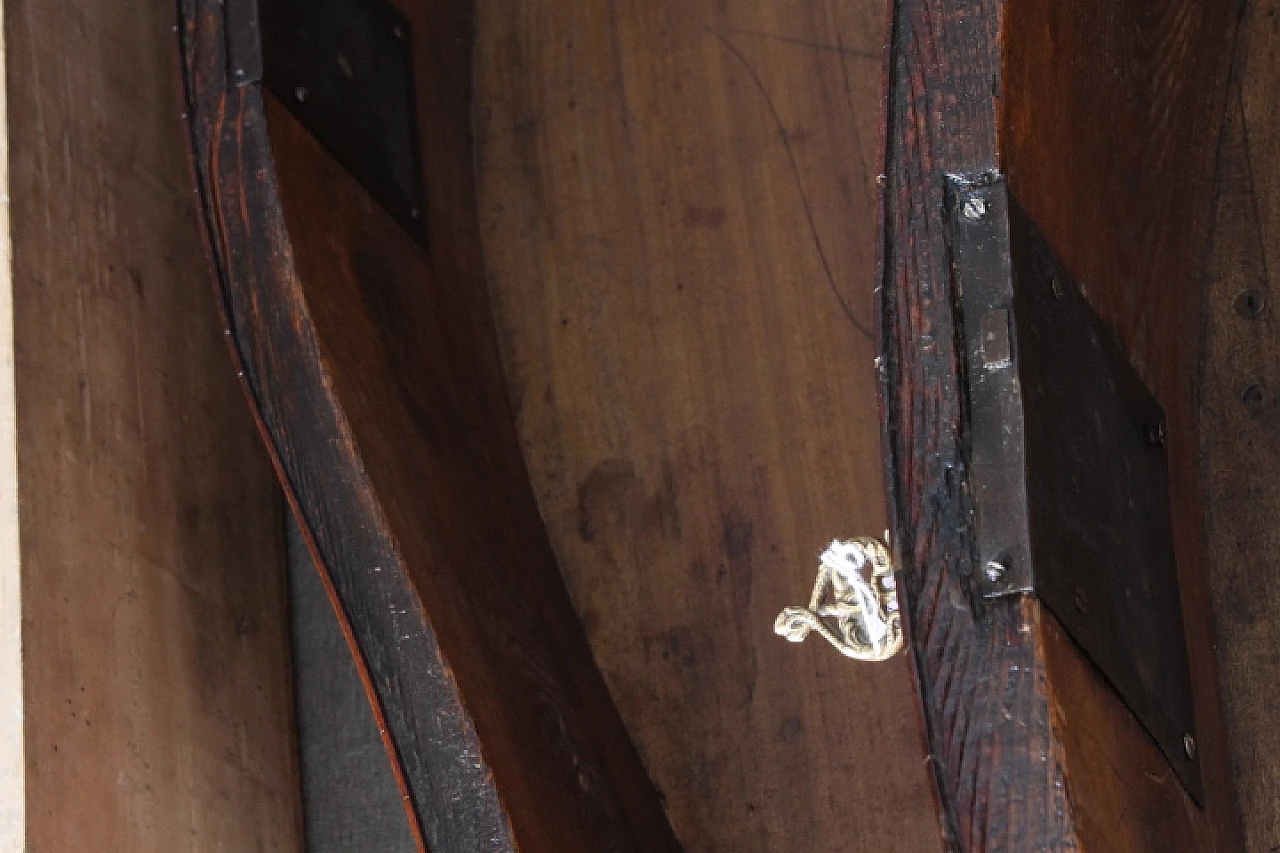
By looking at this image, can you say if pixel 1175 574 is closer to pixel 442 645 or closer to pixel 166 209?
pixel 442 645

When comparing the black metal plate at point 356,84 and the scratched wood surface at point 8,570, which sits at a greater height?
the black metal plate at point 356,84

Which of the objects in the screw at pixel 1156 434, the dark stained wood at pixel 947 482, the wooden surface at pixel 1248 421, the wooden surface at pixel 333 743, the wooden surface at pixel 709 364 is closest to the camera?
the dark stained wood at pixel 947 482

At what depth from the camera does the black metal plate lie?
1.35m

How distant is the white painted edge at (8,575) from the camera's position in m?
1.31

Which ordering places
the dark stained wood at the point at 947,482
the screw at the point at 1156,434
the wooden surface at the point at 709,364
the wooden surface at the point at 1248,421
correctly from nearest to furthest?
the dark stained wood at the point at 947,482 < the screw at the point at 1156,434 < the wooden surface at the point at 1248,421 < the wooden surface at the point at 709,364

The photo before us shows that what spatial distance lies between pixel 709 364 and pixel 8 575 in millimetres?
605

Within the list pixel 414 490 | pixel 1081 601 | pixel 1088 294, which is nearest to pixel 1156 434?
pixel 1088 294

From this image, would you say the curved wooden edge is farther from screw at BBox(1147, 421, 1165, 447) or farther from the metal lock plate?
screw at BBox(1147, 421, 1165, 447)

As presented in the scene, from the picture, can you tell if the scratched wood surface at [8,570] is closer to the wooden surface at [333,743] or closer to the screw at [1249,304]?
the wooden surface at [333,743]

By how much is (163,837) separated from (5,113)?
637mm

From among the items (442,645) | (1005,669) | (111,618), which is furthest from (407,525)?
(1005,669)

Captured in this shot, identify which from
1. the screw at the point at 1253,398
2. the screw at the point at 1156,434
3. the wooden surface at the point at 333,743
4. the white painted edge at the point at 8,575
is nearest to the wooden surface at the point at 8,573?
the white painted edge at the point at 8,575

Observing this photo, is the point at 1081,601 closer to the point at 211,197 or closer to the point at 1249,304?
the point at 1249,304

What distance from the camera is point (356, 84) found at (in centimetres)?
146
